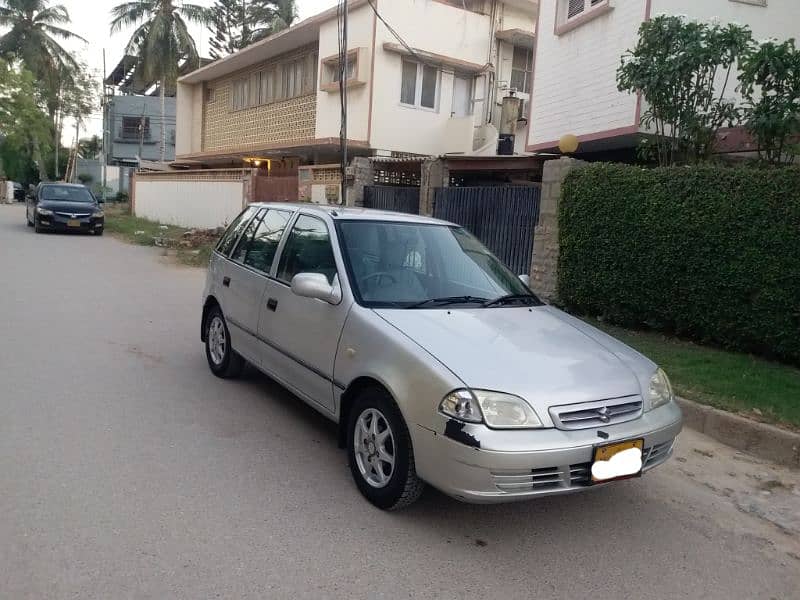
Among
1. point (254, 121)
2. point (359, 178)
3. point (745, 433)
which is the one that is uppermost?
point (254, 121)

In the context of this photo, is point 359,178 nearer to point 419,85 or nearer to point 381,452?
point 419,85

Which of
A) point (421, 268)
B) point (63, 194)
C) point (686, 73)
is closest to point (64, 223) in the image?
point (63, 194)

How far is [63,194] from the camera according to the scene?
22125 mm

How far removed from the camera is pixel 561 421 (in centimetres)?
336

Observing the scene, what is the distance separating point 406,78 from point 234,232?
14.2 meters

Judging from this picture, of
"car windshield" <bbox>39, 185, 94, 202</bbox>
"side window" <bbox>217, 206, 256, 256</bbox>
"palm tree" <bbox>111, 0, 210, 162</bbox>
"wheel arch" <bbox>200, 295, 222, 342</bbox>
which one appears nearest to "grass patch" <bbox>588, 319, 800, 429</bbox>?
"side window" <bbox>217, 206, 256, 256</bbox>

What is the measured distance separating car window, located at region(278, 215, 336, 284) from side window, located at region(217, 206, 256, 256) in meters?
1.11

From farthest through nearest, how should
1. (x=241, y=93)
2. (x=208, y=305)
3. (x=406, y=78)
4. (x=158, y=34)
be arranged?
(x=158, y=34) < (x=241, y=93) < (x=406, y=78) < (x=208, y=305)

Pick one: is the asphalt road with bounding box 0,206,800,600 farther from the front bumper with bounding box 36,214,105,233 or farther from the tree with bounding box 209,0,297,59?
the tree with bounding box 209,0,297,59

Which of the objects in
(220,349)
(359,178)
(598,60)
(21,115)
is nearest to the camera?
(220,349)

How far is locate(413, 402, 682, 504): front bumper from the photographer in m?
3.25

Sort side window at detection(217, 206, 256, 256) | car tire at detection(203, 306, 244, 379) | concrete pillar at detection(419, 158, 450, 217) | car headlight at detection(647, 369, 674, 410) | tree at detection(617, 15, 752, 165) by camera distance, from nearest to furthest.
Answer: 1. car headlight at detection(647, 369, 674, 410)
2. car tire at detection(203, 306, 244, 379)
3. side window at detection(217, 206, 256, 256)
4. tree at detection(617, 15, 752, 165)
5. concrete pillar at detection(419, 158, 450, 217)

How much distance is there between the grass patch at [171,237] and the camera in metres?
17.1

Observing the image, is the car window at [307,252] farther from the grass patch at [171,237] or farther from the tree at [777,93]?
the grass patch at [171,237]
